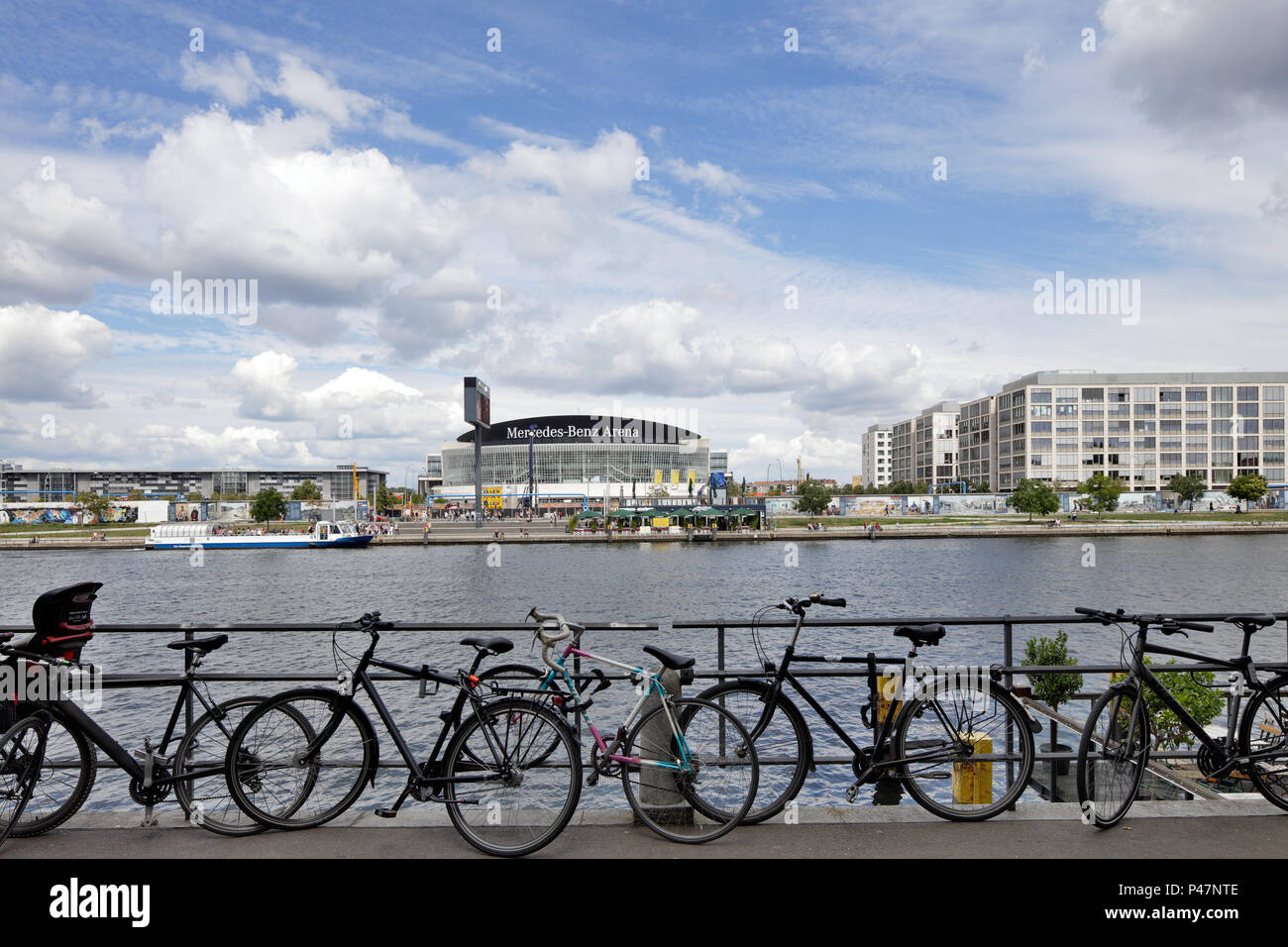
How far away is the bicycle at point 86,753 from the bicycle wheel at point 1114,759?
5.42 meters

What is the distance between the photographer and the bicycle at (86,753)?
5309mm

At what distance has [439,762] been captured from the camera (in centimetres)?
518

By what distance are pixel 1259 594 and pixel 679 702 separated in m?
56.7

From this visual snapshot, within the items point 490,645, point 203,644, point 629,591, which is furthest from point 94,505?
point 490,645

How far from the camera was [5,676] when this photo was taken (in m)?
5.35

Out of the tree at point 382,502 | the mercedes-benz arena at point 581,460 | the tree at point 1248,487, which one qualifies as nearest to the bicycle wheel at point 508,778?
the tree at point 1248,487

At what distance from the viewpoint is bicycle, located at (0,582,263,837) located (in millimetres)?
5309

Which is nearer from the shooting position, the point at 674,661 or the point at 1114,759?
the point at 674,661

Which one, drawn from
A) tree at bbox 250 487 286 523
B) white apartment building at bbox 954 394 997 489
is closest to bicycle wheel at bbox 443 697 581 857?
tree at bbox 250 487 286 523

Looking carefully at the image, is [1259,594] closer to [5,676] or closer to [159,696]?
[159,696]

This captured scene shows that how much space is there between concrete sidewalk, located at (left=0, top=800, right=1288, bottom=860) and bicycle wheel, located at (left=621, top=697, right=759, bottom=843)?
162 millimetres

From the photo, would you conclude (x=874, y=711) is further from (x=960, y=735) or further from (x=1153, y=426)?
(x=1153, y=426)

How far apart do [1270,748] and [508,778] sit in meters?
5.19
